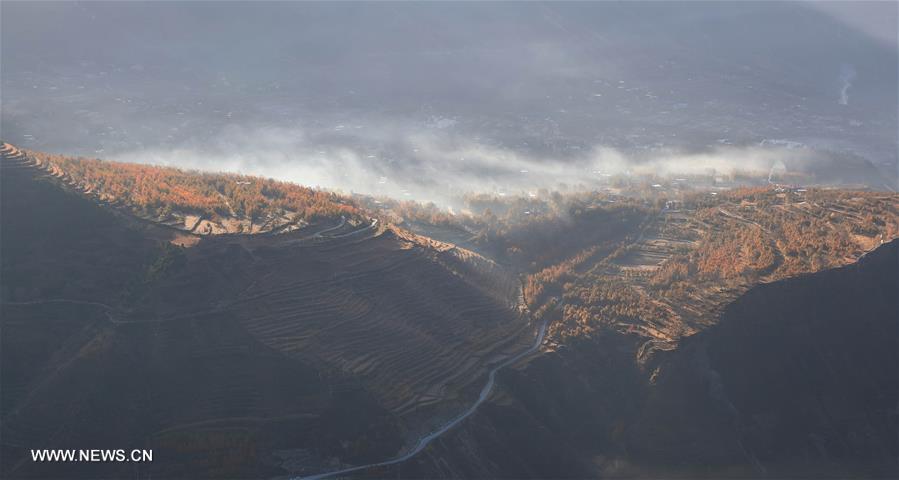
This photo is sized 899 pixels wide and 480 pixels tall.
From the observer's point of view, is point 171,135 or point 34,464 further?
point 171,135

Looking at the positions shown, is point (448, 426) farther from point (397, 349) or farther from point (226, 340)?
point (226, 340)

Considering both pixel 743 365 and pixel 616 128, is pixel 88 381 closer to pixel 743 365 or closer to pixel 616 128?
pixel 743 365

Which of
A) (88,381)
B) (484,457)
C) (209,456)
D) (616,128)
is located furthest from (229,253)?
(616,128)

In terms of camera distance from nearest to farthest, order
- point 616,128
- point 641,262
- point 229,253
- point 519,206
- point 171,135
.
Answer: point 229,253, point 641,262, point 519,206, point 171,135, point 616,128

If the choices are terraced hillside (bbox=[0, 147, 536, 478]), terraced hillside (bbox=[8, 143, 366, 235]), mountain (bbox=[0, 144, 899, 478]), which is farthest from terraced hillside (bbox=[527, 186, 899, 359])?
terraced hillside (bbox=[8, 143, 366, 235])

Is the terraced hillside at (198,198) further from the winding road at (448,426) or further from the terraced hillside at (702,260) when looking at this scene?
the terraced hillside at (702,260)

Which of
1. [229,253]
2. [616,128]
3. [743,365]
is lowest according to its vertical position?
[743,365]

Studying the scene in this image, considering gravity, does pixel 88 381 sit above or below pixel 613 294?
below

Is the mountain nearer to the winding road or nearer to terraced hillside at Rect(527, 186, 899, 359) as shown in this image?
the winding road

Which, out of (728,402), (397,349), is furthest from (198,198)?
(728,402)
